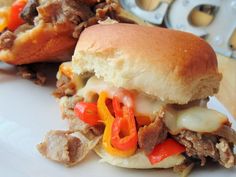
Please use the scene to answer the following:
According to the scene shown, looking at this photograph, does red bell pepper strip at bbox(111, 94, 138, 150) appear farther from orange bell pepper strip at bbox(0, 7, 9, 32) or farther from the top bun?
orange bell pepper strip at bbox(0, 7, 9, 32)

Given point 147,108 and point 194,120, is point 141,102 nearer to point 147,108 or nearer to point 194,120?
point 147,108

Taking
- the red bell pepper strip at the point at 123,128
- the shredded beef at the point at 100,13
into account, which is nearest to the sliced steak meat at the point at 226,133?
the red bell pepper strip at the point at 123,128

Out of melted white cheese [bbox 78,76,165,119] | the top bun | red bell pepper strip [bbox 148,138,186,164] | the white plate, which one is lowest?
the white plate

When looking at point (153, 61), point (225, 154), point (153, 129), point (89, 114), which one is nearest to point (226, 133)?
point (225, 154)

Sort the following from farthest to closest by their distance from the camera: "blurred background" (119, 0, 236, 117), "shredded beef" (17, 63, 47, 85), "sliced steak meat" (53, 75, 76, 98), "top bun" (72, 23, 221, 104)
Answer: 1. "blurred background" (119, 0, 236, 117)
2. "shredded beef" (17, 63, 47, 85)
3. "sliced steak meat" (53, 75, 76, 98)
4. "top bun" (72, 23, 221, 104)

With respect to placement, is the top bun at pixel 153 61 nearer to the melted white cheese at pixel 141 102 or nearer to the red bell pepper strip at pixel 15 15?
the melted white cheese at pixel 141 102

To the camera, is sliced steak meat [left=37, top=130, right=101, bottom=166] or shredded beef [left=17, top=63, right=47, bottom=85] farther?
shredded beef [left=17, top=63, right=47, bottom=85]

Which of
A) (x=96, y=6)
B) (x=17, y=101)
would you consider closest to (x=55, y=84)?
(x=17, y=101)

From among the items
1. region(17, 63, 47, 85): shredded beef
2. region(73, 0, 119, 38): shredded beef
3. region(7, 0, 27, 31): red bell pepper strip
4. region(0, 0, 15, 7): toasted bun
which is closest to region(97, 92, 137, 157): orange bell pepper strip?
region(73, 0, 119, 38): shredded beef
